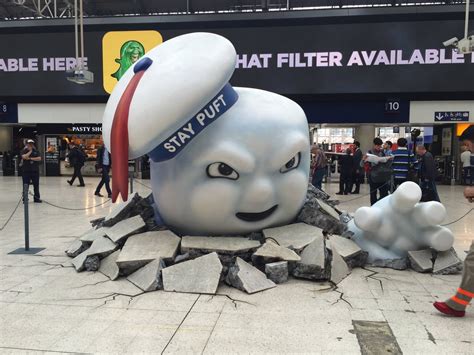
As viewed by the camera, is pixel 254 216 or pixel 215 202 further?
pixel 254 216

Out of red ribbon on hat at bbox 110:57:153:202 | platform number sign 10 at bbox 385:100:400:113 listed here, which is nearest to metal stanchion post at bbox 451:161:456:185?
platform number sign 10 at bbox 385:100:400:113

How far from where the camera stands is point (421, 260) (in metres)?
5.59

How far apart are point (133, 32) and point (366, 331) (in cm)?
1470

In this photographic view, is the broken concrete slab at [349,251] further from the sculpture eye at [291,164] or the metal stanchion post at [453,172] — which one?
the metal stanchion post at [453,172]

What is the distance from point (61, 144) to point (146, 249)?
17197 millimetres

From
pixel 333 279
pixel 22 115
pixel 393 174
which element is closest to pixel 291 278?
pixel 333 279

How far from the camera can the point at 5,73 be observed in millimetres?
17328

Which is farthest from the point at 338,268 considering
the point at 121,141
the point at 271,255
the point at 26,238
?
the point at 26,238

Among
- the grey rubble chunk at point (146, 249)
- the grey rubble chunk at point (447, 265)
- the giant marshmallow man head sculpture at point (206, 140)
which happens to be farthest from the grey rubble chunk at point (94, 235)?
the grey rubble chunk at point (447, 265)

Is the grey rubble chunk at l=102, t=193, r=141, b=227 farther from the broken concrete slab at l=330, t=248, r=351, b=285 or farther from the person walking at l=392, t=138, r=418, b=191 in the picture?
the person walking at l=392, t=138, r=418, b=191

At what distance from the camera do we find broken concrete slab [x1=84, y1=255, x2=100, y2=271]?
18.0ft

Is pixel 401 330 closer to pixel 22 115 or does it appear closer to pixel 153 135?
pixel 153 135

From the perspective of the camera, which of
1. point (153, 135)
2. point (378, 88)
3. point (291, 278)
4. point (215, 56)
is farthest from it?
point (378, 88)

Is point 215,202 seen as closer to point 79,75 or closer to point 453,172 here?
point 79,75
